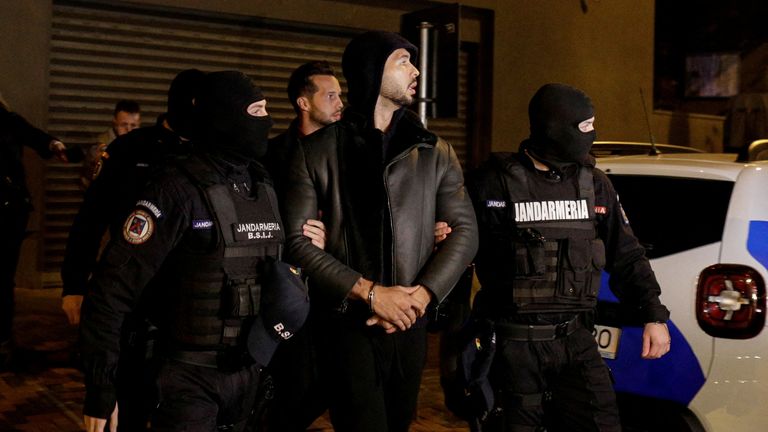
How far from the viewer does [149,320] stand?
3.45 meters

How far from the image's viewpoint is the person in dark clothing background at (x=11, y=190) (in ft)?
22.0

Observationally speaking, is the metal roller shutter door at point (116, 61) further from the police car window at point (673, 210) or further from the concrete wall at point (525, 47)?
the police car window at point (673, 210)

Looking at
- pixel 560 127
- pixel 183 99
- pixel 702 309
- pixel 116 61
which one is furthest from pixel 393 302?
pixel 116 61

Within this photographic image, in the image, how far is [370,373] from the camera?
12.1ft

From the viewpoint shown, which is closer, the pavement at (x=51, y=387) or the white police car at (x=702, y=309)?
the white police car at (x=702, y=309)

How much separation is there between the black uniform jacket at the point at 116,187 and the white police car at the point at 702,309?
2051 millimetres

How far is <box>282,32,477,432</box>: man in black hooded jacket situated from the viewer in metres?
3.67

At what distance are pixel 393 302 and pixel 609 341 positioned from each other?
1341 mm

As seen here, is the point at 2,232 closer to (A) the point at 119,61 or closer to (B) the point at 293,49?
(A) the point at 119,61

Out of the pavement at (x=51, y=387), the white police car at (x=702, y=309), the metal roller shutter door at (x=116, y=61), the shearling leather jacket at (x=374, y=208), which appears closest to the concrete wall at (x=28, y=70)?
the metal roller shutter door at (x=116, y=61)

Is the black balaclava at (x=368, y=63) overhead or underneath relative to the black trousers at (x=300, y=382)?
overhead

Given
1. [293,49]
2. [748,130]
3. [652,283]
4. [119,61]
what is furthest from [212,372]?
[748,130]

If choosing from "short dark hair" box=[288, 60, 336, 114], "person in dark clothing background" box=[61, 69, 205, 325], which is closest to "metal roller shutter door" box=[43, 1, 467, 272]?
"short dark hair" box=[288, 60, 336, 114]

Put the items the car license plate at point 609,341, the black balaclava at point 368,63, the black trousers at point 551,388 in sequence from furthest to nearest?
the car license plate at point 609,341
the black trousers at point 551,388
the black balaclava at point 368,63
